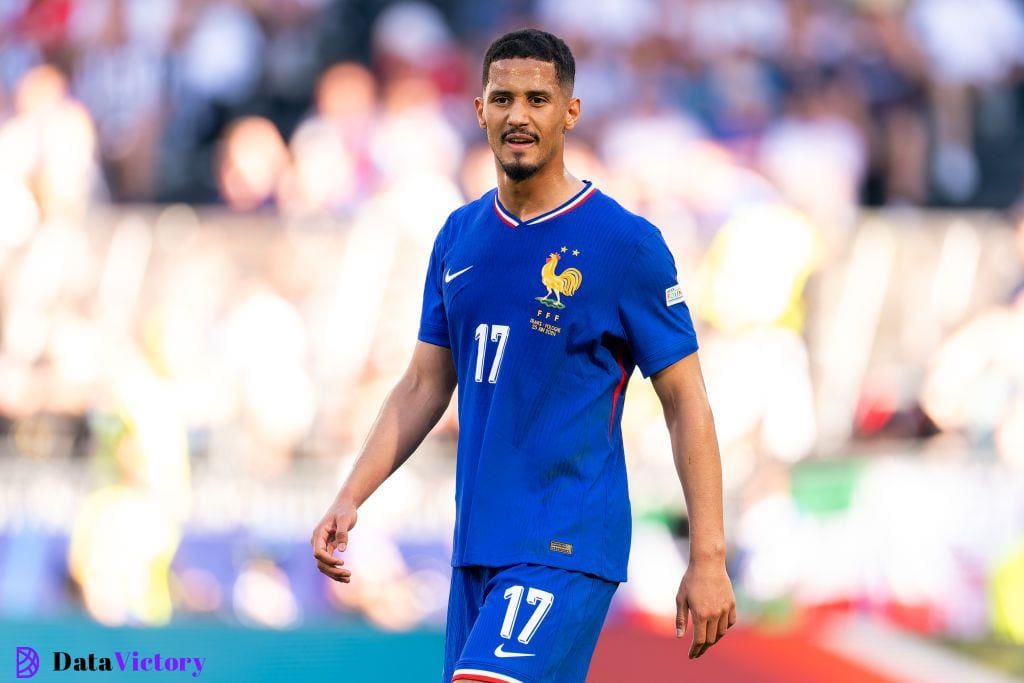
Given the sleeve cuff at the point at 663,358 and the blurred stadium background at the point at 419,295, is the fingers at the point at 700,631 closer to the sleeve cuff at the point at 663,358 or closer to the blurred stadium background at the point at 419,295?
the sleeve cuff at the point at 663,358

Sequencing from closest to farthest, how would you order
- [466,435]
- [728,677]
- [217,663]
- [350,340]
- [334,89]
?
[466,435] < [217,663] < [728,677] < [350,340] < [334,89]

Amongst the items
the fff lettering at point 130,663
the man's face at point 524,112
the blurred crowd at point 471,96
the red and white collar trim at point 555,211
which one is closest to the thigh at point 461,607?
the red and white collar trim at point 555,211

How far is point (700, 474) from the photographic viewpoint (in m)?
4.08

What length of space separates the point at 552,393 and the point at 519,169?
0.52 m

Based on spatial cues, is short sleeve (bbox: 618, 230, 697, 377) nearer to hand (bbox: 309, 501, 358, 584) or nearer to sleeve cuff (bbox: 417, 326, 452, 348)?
sleeve cuff (bbox: 417, 326, 452, 348)

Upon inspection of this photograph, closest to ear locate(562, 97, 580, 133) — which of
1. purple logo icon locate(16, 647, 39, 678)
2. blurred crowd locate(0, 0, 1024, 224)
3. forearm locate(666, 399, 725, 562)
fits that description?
forearm locate(666, 399, 725, 562)

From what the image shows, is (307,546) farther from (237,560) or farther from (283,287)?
(283,287)

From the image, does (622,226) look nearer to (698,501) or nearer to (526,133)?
(526,133)

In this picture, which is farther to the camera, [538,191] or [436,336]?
[436,336]

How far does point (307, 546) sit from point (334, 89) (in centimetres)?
350

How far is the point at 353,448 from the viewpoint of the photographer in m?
11.0

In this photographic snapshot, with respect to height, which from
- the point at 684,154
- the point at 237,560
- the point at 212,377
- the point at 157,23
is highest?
the point at 157,23

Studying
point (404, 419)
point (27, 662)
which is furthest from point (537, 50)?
point (27, 662)

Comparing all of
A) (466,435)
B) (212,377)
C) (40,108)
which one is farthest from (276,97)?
(466,435)
